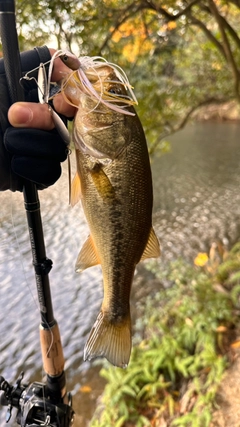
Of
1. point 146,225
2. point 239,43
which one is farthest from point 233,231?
point 146,225

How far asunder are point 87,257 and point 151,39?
386 centimetres

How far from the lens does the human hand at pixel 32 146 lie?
1010 mm

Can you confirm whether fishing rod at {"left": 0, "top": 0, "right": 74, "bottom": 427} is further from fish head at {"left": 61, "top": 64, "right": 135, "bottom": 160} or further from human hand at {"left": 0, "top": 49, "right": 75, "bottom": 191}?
fish head at {"left": 61, "top": 64, "right": 135, "bottom": 160}

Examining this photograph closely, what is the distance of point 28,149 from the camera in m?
1.05

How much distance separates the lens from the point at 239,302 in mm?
3557

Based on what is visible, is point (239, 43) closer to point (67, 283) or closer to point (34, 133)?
point (67, 283)

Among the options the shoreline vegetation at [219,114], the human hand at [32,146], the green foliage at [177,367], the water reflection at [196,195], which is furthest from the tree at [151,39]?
the shoreline vegetation at [219,114]

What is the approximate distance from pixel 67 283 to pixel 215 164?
32.7 ft

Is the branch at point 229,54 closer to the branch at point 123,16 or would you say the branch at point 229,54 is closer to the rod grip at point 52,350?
the branch at point 123,16

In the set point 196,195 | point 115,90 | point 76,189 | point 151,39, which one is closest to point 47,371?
point 76,189

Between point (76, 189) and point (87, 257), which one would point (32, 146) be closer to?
point (76, 189)

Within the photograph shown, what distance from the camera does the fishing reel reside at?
4.50 feet

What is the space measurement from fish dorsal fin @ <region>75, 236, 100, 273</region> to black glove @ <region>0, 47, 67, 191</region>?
28 centimetres

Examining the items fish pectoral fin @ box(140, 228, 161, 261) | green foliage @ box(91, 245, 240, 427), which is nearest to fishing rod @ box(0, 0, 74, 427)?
fish pectoral fin @ box(140, 228, 161, 261)
